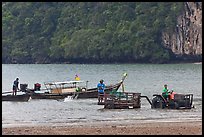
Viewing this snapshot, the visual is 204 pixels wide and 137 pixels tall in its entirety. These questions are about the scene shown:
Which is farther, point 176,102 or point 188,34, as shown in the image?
point 188,34

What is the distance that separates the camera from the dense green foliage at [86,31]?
124 metres

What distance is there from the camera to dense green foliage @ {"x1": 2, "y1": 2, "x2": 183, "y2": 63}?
407ft

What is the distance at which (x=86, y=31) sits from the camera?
132 meters

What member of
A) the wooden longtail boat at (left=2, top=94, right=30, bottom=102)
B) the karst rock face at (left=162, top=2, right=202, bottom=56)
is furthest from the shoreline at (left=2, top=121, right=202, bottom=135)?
the karst rock face at (left=162, top=2, right=202, bottom=56)

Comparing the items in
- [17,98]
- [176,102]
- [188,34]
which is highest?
[188,34]

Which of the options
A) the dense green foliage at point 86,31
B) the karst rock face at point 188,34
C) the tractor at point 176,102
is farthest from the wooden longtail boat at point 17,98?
the dense green foliage at point 86,31

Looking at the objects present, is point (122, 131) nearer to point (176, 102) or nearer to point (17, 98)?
point (176, 102)

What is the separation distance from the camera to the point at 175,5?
126500 mm

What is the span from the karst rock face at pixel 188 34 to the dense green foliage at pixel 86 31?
52.9 inches

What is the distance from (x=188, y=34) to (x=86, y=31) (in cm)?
2193

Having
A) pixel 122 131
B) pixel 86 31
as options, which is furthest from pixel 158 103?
pixel 86 31

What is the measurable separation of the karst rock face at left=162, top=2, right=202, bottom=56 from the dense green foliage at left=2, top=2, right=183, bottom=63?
134 centimetres

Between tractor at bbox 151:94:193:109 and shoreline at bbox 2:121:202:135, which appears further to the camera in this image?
tractor at bbox 151:94:193:109

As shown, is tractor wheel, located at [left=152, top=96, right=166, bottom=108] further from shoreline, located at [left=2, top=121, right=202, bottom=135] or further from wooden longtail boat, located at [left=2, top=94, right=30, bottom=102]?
wooden longtail boat, located at [left=2, top=94, right=30, bottom=102]
